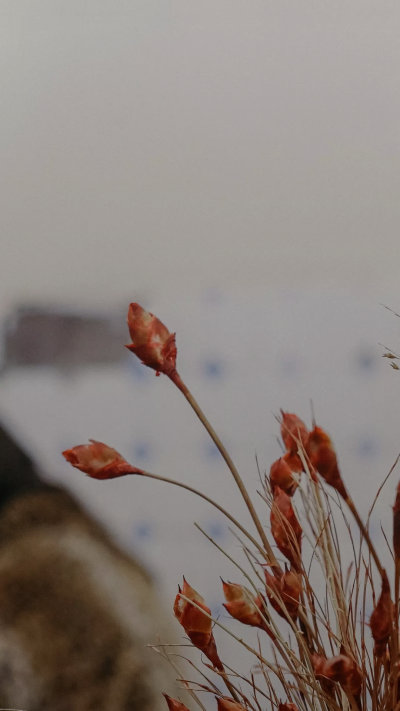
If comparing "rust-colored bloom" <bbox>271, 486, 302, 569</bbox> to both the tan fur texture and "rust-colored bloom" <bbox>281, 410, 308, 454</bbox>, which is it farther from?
the tan fur texture

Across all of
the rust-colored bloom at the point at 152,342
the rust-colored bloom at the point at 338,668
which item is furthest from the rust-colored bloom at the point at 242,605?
the rust-colored bloom at the point at 152,342

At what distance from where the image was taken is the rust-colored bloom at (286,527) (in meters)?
0.59

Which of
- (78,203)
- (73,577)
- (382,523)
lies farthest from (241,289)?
(73,577)

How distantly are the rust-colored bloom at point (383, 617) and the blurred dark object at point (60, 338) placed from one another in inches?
20.1

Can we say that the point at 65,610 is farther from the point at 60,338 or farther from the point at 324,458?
the point at 324,458

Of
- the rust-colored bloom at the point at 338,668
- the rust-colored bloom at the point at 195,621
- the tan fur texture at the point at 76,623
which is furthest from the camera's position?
the tan fur texture at the point at 76,623

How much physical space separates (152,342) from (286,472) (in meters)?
0.21

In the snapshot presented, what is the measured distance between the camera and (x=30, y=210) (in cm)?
92

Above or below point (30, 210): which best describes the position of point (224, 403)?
below

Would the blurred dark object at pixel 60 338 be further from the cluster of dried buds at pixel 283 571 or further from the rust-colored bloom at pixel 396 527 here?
the rust-colored bloom at pixel 396 527

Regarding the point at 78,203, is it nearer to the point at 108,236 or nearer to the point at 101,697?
the point at 108,236

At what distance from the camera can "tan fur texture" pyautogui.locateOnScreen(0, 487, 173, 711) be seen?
87 cm

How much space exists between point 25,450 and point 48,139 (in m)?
0.49

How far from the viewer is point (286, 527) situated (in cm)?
59
